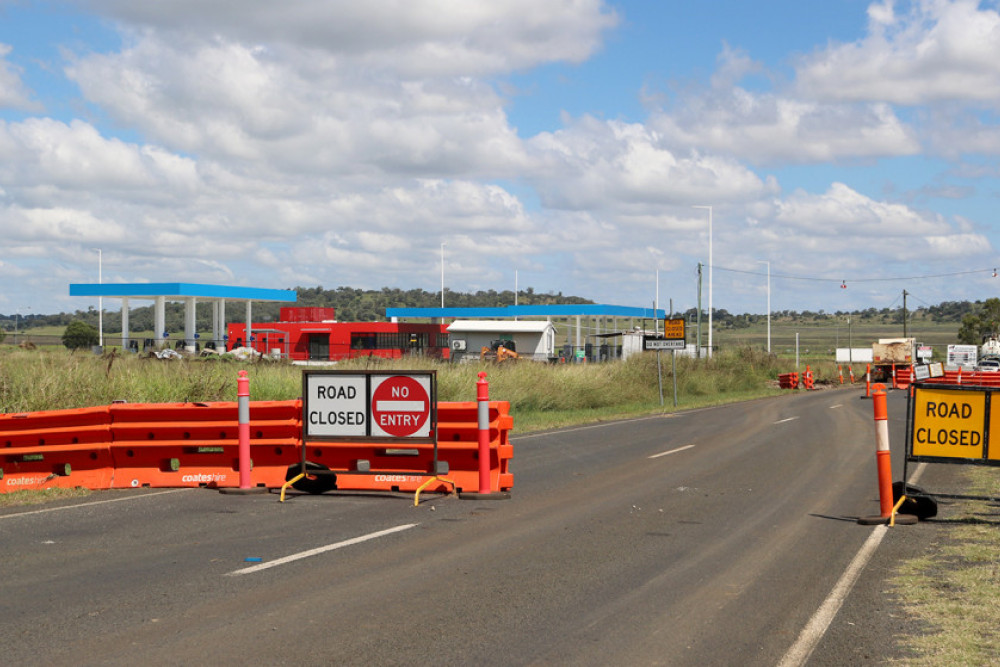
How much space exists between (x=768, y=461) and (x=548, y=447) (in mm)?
4572

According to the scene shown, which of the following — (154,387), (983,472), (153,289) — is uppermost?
(153,289)

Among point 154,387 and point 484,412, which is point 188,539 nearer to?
point 484,412

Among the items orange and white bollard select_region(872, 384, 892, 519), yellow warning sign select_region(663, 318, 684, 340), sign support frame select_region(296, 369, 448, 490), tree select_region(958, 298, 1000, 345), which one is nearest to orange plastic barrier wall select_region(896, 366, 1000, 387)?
yellow warning sign select_region(663, 318, 684, 340)

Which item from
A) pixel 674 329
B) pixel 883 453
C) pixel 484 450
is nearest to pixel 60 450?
pixel 484 450

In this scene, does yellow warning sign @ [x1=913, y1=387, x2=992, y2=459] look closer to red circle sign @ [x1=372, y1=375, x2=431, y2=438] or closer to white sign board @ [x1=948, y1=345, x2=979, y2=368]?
red circle sign @ [x1=372, y1=375, x2=431, y2=438]

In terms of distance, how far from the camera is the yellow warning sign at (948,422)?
11.4 meters

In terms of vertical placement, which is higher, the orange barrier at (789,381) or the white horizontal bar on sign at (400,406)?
the white horizontal bar on sign at (400,406)

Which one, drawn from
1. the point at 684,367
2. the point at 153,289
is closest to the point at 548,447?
the point at 684,367

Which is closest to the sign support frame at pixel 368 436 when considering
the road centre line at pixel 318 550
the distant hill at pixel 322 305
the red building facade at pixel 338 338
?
the road centre line at pixel 318 550

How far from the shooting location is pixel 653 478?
15.0 metres

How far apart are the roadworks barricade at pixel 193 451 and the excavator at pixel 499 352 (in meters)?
29.2

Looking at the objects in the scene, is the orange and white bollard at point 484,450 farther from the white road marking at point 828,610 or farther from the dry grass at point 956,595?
the dry grass at point 956,595

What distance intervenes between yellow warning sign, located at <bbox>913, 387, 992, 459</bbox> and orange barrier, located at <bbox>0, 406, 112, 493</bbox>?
10199 millimetres

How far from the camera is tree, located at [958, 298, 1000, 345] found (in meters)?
107
